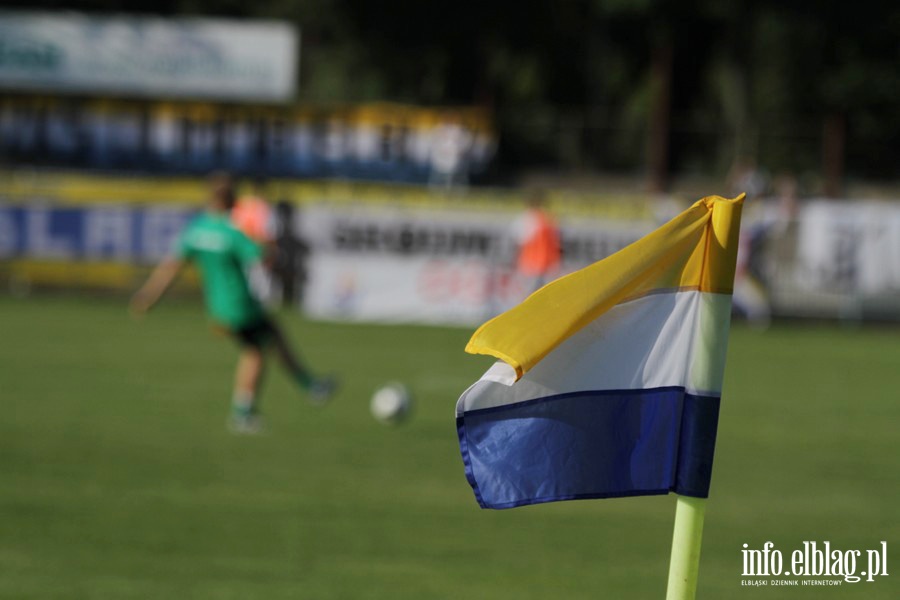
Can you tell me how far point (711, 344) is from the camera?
4840 millimetres

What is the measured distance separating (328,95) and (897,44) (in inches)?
926

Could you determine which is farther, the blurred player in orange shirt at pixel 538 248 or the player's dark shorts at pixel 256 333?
the blurred player in orange shirt at pixel 538 248

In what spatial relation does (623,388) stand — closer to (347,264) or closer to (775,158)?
(347,264)

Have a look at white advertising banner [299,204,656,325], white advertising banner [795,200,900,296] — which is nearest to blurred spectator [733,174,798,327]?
white advertising banner [795,200,900,296]

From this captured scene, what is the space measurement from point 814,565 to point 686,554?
4712 mm

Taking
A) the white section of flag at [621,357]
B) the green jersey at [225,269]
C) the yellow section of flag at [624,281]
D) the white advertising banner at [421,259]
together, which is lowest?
the white advertising banner at [421,259]

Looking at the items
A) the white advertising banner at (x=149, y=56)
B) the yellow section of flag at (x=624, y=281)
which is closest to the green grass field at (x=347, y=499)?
Answer: the yellow section of flag at (x=624, y=281)

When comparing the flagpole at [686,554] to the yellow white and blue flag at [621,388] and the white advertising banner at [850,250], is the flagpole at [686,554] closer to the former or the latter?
the yellow white and blue flag at [621,388]

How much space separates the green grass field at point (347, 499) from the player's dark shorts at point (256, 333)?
0.77 m

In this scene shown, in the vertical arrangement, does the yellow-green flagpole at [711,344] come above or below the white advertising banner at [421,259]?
above

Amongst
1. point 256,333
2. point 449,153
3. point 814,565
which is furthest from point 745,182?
point 814,565

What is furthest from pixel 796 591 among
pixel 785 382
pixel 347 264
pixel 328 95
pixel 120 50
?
pixel 328 95

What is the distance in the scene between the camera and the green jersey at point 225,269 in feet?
46.9

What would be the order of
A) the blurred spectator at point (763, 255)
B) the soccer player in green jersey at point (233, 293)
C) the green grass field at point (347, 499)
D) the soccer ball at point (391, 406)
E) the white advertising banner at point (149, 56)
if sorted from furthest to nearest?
the white advertising banner at point (149, 56), the blurred spectator at point (763, 255), the soccer ball at point (391, 406), the soccer player in green jersey at point (233, 293), the green grass field at point (347, 499)
